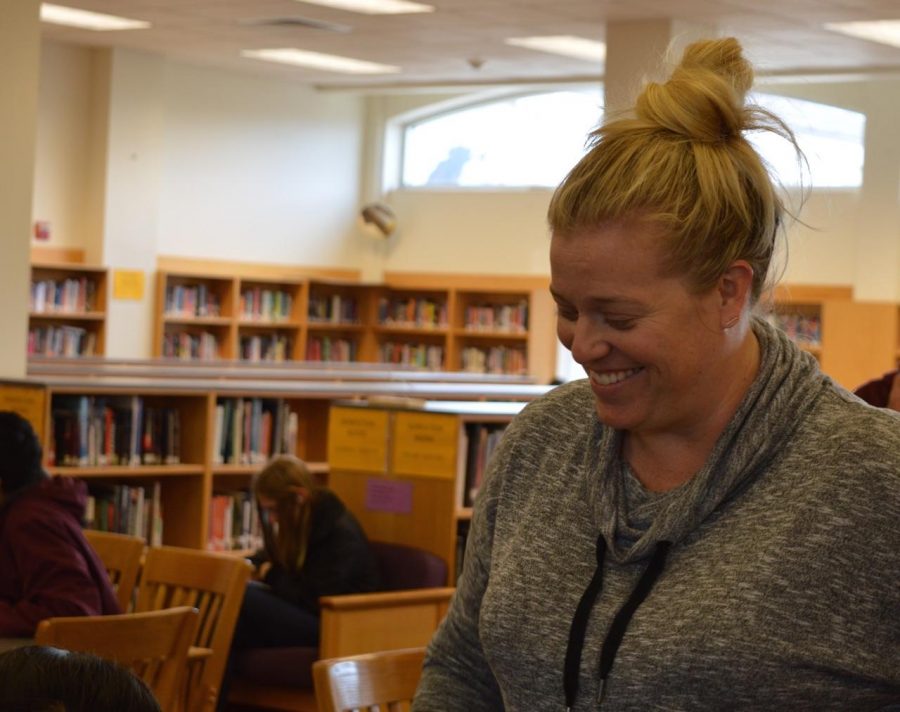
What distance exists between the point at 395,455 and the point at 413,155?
9.63 meters

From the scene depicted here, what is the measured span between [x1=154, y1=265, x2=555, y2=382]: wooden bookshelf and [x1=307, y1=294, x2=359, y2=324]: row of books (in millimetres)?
10

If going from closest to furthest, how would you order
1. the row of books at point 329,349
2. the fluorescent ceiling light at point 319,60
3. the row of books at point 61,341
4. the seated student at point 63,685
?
the seated student at point 63,685 → the row of books at point 61,341 → the fluorescent ceiling light at point 319,60 → the row of books at point 329,349

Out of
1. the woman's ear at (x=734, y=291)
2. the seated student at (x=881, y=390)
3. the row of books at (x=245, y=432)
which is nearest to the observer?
the woman's ear at (x=734, y=291)

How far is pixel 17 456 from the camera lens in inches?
165

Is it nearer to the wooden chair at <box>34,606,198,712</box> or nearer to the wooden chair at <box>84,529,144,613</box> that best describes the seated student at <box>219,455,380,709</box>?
the wooden chair at <box>84,529,144,613</box>

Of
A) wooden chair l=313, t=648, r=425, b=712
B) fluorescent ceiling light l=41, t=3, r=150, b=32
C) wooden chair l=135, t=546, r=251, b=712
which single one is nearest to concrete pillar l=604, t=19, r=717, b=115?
fluorescent ceiling light l=41, t=3, r=150, b=32

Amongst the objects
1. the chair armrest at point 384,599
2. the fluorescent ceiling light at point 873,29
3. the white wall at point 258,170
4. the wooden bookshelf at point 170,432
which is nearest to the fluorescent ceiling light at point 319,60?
the white wall at point 258,170

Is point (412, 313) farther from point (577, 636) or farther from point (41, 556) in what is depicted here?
point (577, 636)

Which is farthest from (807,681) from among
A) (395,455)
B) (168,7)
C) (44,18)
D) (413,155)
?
(413,155)

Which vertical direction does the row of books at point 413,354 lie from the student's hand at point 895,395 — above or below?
below

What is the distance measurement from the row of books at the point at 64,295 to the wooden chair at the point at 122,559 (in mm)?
7621

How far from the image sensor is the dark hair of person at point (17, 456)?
420cm

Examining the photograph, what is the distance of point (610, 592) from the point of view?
4.57 feet

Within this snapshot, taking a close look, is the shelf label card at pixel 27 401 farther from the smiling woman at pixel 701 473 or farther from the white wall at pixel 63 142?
the white wall at pixel 63 142
